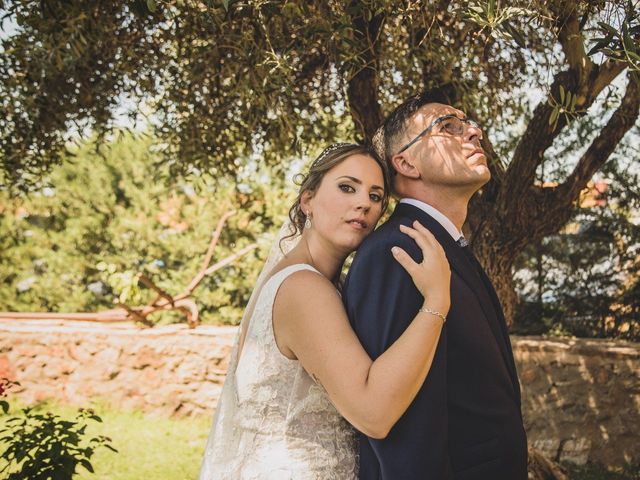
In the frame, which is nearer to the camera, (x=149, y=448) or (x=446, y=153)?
(x=446, y=153)

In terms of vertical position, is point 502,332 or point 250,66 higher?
point 250,66

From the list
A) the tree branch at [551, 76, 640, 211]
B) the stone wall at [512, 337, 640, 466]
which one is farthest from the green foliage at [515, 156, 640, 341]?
the tree branch at [551, 76, 640, 211]

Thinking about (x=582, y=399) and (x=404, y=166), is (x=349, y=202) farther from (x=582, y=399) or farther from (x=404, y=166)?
(x=582, y=399)

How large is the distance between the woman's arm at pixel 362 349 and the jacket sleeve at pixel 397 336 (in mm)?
41

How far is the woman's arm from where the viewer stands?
1756mm

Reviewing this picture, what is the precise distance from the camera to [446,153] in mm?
2381

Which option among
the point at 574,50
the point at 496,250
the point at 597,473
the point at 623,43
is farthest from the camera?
the point at 597,473

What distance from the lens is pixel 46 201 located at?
483 inches

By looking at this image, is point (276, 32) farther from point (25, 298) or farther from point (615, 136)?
point (25, 298)

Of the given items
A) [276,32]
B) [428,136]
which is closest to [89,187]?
[276,32]

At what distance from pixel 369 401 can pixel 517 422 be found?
625mm

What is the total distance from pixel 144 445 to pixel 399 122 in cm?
558

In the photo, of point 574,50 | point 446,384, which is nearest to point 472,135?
point 446,384

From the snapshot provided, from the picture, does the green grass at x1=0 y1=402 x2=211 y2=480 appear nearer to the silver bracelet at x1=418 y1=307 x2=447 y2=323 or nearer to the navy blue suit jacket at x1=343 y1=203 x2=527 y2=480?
the navy blue suit jacket at x1=343 y1=203 x2=527 y2=480
